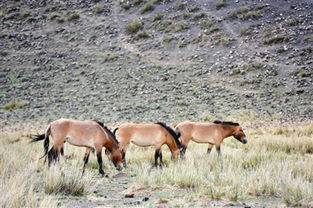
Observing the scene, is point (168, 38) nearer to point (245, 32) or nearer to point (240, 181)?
point (245, 32)

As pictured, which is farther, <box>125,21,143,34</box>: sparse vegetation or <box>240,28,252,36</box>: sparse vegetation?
<box>125,21,143,34</box>: sparse vegetation

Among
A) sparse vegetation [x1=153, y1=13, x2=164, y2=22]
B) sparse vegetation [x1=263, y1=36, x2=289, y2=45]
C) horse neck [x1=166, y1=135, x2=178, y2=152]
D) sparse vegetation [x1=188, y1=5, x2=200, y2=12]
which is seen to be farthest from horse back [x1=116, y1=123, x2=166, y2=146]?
sparse vegetation [x1=188, y1=5, x2=200, y2=12]

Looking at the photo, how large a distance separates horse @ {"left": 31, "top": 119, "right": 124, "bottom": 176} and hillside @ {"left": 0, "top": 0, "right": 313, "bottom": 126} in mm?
14376

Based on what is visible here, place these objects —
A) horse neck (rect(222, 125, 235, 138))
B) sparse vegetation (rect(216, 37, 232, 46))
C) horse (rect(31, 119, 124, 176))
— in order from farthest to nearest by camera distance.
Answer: sparse vegetation (rect(216, 37, 232, 46))
horse neck (rect(222, 125, 235, 138))
horse (rect(31, 119, 124, 176))

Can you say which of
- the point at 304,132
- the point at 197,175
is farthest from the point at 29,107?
the point at 197,175

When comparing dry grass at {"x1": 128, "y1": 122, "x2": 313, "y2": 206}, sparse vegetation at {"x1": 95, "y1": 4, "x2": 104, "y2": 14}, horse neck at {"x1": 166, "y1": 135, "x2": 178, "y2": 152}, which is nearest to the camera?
dry grass at {"x1": 128, "y1": 122, "x2": 313, "y2": 206}

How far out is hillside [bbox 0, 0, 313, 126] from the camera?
28.9 m

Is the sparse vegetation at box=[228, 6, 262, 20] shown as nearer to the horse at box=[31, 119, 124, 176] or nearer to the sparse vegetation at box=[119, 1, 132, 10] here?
the sparse vegetation at box=[119, 1, 132, 10]

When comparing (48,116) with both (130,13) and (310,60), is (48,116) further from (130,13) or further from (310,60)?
(130,13)

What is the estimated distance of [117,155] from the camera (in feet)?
38.3

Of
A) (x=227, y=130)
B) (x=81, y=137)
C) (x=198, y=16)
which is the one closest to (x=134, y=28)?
(x=198, y=16)

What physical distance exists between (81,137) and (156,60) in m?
A: 27.4

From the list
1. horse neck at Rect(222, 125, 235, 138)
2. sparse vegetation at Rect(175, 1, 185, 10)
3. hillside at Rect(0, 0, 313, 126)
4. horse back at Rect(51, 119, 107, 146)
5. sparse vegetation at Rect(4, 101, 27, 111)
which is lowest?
horse neck at Rect(222, 125, 235, 138)

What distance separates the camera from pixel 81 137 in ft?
36.6
